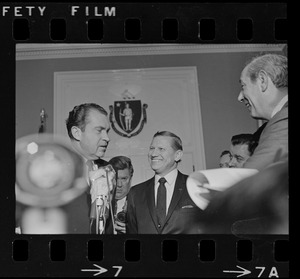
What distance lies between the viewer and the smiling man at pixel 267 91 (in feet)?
7.47

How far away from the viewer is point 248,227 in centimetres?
226

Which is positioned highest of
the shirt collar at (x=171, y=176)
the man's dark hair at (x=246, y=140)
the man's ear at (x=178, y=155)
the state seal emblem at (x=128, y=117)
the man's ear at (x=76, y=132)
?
the state seal emblem at (x=128, y=117)

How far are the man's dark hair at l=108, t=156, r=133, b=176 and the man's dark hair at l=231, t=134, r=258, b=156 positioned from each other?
37 cm

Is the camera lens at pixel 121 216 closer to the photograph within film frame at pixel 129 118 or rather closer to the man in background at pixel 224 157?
the photograph within film frame at pixel 129 118

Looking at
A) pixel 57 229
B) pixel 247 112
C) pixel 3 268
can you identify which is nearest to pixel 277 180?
pixel 247 112

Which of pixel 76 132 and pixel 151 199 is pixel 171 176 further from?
pixel 76 132

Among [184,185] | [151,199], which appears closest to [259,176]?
[184,185]

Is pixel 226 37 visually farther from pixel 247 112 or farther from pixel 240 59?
pixel 247 112

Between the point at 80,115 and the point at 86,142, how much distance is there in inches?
3.9

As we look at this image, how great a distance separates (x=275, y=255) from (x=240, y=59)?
713mm

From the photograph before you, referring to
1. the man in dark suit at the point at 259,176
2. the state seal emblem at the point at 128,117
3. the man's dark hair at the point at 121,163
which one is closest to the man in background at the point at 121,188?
the man's dark hair at the point at 121,163

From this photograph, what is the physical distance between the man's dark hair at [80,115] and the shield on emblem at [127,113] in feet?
0.16

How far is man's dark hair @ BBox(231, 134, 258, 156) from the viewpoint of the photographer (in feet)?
7.43

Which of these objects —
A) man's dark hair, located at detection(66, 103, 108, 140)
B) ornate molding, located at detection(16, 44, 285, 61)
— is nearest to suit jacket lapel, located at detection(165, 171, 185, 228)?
man's dark hair, located at detection(66, 103, 108, 140)
